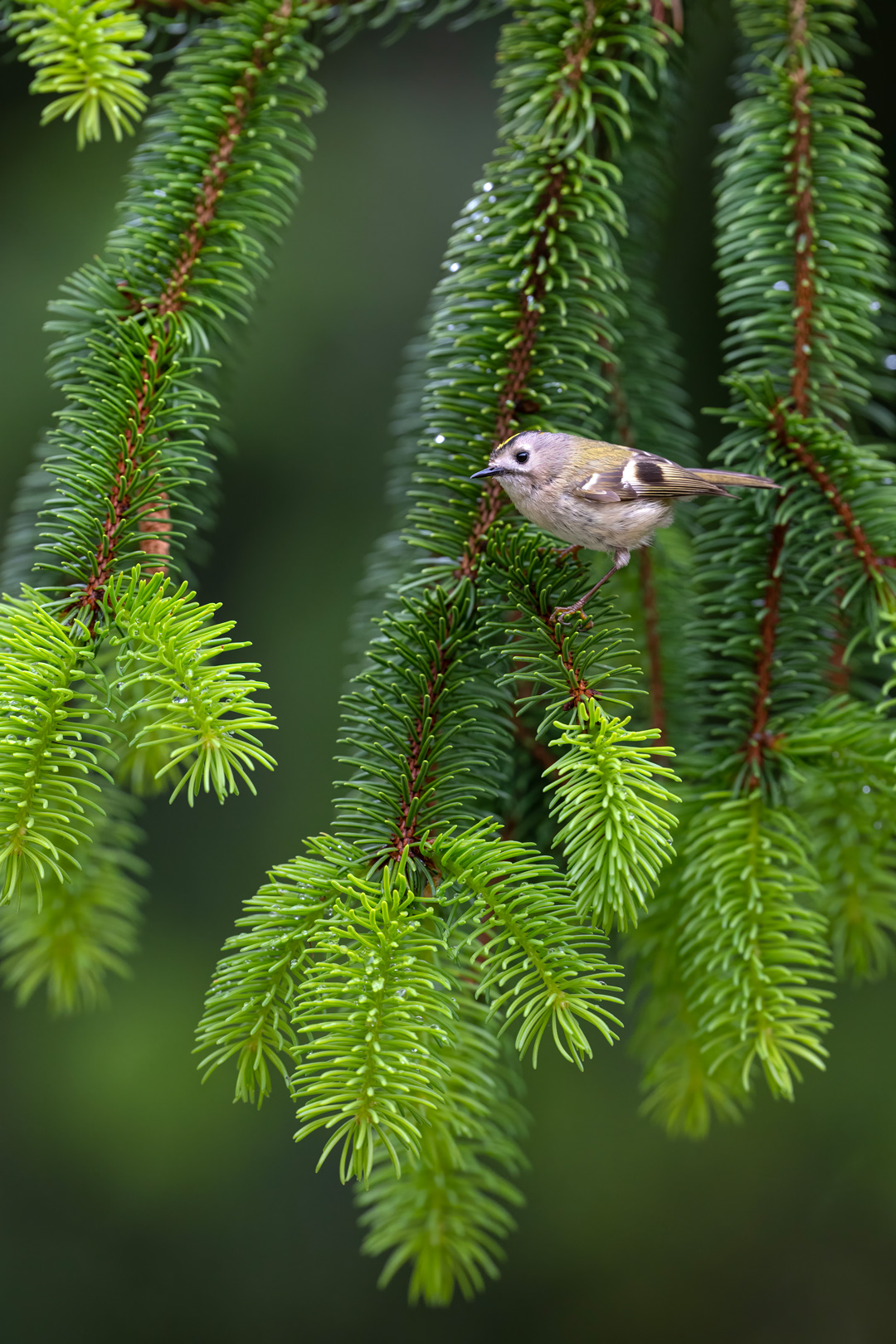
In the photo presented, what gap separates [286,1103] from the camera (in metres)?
1.91

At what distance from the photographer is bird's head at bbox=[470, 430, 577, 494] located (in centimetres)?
104

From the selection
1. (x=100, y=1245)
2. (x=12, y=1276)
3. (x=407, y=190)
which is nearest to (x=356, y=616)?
(x=407, y=190)

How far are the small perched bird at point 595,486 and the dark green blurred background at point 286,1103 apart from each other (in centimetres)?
84

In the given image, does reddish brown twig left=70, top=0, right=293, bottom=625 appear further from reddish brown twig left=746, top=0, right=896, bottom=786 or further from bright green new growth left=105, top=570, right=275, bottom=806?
reddish brown twig left=746, top=0, right=896, bottom=786

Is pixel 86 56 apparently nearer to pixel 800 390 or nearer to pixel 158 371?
pixel 158 371

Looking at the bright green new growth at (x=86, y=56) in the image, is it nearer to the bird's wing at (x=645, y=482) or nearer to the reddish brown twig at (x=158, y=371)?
the reddish brown twig at (x=158, y=371)

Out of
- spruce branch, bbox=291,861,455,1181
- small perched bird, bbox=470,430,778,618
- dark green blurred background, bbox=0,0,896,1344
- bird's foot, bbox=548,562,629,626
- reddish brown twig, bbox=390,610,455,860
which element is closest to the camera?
spruce branch, bbox=291,861,455,1181

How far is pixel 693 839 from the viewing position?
105cm

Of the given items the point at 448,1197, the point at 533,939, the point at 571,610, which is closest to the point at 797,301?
the point at 571,610

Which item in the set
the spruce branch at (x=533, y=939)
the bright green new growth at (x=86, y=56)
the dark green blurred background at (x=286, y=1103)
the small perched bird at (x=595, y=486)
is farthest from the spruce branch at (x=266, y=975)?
the dark green blurred background at (x=286, y=1103)

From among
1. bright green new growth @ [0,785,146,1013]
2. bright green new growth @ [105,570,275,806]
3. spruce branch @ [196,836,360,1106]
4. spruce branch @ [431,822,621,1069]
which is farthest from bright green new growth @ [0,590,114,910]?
bright green new growth @ [0,785,146,1013]

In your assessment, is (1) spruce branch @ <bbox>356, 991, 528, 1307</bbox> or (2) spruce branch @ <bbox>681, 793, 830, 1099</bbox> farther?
(1) spruce branch @ <bbox>356, 991, 528, 1307</bbox>

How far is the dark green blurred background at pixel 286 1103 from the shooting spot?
190 cm

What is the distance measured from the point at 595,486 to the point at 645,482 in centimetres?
10
